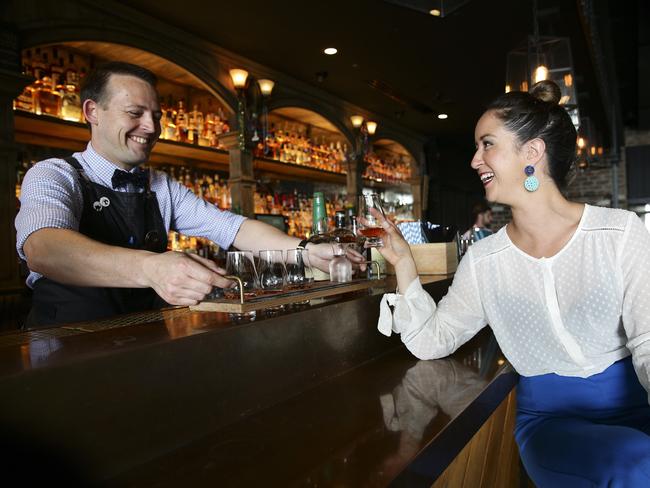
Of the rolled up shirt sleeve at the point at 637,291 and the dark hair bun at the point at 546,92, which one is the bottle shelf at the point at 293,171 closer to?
the dark hair bun at the point at 546,92

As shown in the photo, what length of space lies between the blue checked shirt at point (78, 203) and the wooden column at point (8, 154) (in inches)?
52.7

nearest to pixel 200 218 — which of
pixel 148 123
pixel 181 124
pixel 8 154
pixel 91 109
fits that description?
pixel 148 123

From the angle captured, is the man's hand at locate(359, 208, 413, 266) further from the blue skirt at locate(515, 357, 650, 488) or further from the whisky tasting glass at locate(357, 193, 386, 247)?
the blue skirt at locate(515, 357, 650, 488)

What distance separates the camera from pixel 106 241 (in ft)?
6.17

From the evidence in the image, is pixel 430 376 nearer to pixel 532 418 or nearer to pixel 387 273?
pixel 532 418

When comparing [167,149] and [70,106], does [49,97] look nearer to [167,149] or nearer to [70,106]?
[70,106]

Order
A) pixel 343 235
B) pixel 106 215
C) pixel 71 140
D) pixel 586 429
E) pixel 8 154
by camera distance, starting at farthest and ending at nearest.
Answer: pixel 71 140 < pixel 8 154 < pixel 343 235 < pixel 106 215 < pixel 586 429

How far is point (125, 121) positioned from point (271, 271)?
83 centimetres

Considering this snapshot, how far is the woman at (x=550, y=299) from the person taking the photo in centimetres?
133

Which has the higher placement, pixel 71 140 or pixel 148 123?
pixel 71 140

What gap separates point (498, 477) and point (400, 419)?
2.03ft

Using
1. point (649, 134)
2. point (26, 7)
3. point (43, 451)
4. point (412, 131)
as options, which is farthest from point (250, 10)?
point (649, 134)

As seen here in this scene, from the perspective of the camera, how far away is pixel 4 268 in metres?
3.01

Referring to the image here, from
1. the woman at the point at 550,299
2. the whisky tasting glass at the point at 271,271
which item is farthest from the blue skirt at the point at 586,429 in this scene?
the whisky tasting glass at the point at 271,271
